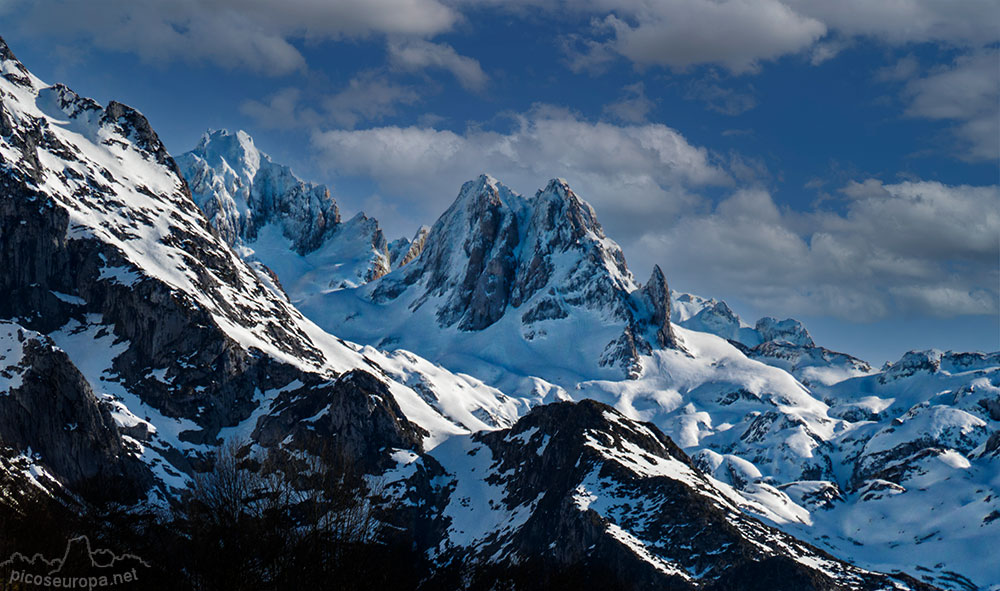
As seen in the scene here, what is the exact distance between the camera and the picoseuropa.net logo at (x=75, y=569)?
6062cm

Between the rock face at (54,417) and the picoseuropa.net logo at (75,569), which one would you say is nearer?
the picoseuropa.net logo at (75,569)

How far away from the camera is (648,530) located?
187250 millimetres

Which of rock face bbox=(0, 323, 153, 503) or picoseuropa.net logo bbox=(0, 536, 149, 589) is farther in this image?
rock face bbox=(0, 323, 153, 503)

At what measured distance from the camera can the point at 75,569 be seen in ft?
215

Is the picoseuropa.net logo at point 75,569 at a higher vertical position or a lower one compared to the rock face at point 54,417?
lower

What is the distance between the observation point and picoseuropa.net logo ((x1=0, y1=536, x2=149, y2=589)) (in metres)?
60.6

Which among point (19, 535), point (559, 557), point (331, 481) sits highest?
point (559, 557)

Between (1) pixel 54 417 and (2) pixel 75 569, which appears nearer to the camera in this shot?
(2) pixel 75 569

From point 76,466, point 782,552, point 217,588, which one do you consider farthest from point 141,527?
point 782,552

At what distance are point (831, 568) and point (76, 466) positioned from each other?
141879 mm

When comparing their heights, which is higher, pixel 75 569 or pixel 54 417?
pixel 54 417

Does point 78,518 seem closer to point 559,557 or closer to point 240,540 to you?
point 240,540

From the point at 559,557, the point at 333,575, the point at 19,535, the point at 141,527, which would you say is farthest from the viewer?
the point at 559,557

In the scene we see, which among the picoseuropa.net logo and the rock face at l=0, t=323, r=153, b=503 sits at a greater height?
the rock face at l=0, t=323, r=153, b=503
